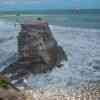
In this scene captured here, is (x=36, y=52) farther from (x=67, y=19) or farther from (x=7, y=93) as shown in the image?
(x=7, y=93)

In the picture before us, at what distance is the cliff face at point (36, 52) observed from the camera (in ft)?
18.9

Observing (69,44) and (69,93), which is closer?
(69,93)

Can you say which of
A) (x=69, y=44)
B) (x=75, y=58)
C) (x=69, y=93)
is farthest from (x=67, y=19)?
(x=69, y=93)

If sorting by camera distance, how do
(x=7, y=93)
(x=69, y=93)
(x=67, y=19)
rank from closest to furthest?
(x=7, y=93) < (x=69, y=93) < (x=67, y=19)

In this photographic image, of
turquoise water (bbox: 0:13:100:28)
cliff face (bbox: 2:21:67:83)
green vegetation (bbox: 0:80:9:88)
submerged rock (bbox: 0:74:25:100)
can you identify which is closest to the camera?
submerged rock (bbox: 0:74:25:100)

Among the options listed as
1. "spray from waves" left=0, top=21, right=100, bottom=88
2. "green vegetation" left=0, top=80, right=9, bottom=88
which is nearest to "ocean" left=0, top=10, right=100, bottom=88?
"spray from waves" left=0, top=21, right=100, bottom=88

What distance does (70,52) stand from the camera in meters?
5.76

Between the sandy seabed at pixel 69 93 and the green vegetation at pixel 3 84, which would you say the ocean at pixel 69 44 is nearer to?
the sandy seabed at pixel 69 93

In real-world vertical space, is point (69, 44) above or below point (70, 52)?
above

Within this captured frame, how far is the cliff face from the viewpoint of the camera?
5.77 metres

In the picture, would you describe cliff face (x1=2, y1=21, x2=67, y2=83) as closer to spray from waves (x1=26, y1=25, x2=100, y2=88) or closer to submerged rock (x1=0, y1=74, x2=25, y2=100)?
spray from waves (x1=26, y1=25, x2=100, y2=88)

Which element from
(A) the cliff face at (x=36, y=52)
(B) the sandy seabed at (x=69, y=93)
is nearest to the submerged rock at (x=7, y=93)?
(B) the sandy seabed at (x=69, y=93)

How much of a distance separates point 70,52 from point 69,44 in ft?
0.41

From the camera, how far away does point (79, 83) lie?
5695 millimetres
